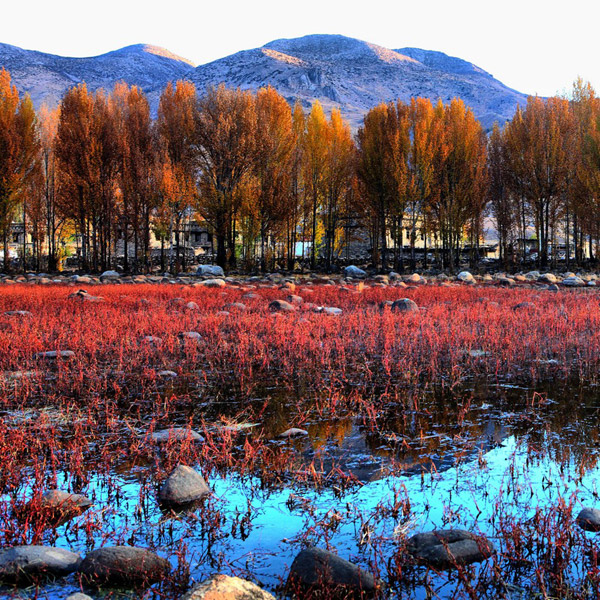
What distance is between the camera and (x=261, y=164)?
37594mm

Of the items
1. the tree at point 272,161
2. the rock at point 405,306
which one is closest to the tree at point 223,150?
the tree at point 272,161

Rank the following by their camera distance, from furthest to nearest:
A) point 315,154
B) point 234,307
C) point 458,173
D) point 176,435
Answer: point 315,154 < point 458,173 < point 234,307 < point 176,435

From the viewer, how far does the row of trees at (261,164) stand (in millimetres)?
35688

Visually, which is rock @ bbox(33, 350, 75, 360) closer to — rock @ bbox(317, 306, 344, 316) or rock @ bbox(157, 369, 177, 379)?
rock @ bbox(157, 369, 177, 379)

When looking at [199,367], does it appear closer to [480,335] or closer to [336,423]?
[336,423]

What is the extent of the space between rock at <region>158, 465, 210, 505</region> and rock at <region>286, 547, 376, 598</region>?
1108 millimetres

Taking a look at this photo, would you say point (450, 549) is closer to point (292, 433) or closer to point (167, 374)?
point (292, 433)

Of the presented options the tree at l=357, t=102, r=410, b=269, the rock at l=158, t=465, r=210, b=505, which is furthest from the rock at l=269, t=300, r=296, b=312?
the tree at l=357, t=102, r=410, b=269

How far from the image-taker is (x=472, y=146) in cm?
3947

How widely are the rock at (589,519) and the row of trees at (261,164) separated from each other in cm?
3396

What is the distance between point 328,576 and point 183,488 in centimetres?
137

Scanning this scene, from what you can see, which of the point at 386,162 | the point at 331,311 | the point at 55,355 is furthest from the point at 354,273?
the point at 55,355

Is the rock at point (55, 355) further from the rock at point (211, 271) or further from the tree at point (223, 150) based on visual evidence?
the tree at point (223, 150)

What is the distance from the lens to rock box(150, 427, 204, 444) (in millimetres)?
4664
